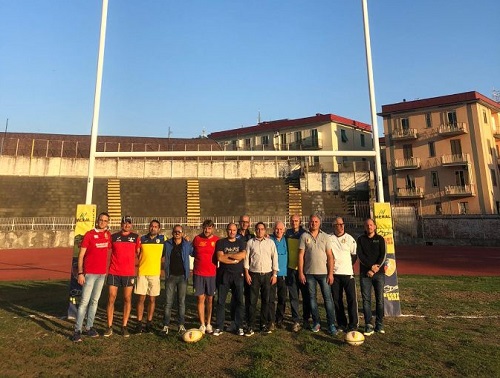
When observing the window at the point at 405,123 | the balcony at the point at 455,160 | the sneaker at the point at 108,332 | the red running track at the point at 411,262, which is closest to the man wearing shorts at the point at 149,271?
the sneaker at the point at 108,332

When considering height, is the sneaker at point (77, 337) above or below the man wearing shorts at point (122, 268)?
below

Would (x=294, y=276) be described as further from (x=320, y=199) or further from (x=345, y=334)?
(x=320, y=199)

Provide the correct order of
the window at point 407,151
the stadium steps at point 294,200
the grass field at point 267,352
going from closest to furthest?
1. the grass field at point 267,352
2. the stadium steps at point 294,200
3. the window at point 407,151

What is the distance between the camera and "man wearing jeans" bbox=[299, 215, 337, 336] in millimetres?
5805

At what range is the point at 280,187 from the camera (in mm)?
34406

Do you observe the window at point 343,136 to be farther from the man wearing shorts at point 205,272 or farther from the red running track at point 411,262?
the man wearing shorts at point 205,272

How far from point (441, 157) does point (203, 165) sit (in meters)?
25.5

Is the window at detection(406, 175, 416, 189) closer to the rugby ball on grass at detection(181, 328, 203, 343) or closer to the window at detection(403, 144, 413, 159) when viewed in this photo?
the window at detection(403, 144, 413, 159)

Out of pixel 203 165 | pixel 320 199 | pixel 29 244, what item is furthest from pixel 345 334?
pixel 203 165

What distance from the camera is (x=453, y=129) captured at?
3525 cm

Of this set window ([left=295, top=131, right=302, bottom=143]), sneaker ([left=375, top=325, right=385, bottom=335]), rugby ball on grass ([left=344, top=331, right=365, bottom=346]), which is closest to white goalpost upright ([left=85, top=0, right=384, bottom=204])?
sneaker ([left=375, top=325, right=385, bottom=335])

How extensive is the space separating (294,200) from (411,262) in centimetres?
1595

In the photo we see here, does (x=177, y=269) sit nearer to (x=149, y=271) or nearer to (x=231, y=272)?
(x=149, y=271)

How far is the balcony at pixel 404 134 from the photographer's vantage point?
3728cm
